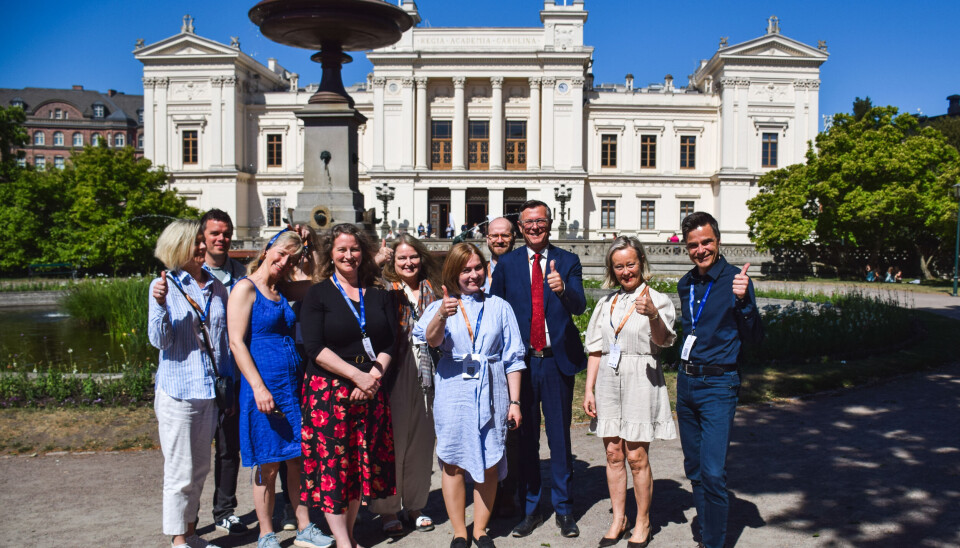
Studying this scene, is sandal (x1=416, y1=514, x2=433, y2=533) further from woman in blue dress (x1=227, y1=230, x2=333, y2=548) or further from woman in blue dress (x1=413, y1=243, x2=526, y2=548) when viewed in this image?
woman in blue dress (x1=227, y1=230, x2=333, y2=548)

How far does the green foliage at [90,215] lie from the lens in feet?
108

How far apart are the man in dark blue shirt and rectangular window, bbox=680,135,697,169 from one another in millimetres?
51221

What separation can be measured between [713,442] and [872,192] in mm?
34275

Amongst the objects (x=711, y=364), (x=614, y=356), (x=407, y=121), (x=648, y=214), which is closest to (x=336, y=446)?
(x=614, y=356)

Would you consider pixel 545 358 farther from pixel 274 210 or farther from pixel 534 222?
pixel 274 210

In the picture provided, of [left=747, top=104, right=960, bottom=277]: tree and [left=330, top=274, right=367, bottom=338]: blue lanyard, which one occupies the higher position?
[left=747, top=104, right=960, bottom=277]: tree

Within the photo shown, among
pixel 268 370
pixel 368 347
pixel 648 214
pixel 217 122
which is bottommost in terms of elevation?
pixel 268 370

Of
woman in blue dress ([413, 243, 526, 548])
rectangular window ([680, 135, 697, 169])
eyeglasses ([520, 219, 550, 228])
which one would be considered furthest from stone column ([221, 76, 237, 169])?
woman in blue dress ([413, 243, 526, 548])

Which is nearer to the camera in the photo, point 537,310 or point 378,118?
point 537,310

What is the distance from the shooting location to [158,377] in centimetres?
463

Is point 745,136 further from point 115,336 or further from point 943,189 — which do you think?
point 115,336

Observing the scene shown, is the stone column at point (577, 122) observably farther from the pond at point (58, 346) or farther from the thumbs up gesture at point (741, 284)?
the thumbs up gesture at point (741, 284)

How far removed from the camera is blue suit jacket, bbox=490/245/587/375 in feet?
17.0

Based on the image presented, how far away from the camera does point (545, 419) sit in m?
5.22
